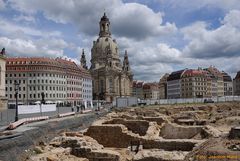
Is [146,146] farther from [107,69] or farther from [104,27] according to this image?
[104,27]

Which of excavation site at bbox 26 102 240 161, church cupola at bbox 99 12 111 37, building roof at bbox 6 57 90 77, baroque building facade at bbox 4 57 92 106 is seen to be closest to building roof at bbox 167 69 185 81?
church cupola at bbox 99 12 111 37

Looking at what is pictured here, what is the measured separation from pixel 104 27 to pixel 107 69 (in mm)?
23685

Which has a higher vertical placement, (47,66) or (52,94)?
(47,66)

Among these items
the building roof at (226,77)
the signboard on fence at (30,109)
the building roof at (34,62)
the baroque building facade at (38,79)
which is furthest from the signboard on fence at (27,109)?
the building roof at (226,77)

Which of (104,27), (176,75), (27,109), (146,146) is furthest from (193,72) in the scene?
(146,146)

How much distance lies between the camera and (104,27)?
166 metres

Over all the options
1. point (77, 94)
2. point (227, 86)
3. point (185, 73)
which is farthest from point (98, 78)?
point (227, 86)

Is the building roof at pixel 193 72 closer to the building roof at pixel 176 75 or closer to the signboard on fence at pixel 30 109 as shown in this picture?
the building roof at pixel 176 75

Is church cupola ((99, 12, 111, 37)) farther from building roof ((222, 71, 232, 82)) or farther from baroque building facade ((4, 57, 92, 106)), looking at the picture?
building roof ((222, 71, 232, 82))

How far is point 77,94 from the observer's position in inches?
5167

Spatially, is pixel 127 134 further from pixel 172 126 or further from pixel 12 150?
pixel 12 150

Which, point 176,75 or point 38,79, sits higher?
point 176,75

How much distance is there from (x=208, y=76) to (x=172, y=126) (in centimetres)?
14010

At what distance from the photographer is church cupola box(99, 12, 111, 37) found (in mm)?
164438
